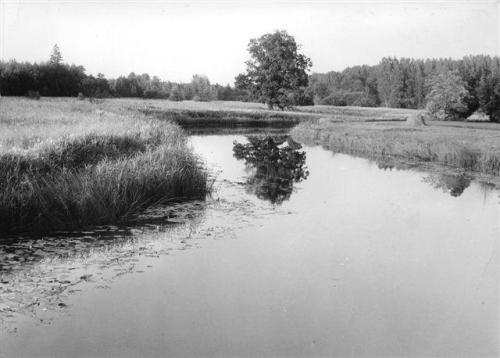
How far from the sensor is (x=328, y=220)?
40.3ft

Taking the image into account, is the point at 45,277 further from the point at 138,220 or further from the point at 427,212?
the point at 427,212

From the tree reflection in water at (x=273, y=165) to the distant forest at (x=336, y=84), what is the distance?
80.5ft

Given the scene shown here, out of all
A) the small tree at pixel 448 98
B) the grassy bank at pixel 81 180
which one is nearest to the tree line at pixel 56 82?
the small tree at pixel 448 98

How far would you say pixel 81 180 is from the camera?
1105 cm

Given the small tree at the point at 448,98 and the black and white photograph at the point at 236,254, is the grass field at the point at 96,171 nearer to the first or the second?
the black and white photograph at the point at 236,254

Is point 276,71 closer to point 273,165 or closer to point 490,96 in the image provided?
point 490,96

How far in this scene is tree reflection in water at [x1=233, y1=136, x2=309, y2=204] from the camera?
1627cm

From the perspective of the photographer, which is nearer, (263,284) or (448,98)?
(263,284)

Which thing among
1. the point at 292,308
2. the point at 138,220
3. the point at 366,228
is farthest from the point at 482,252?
the point at 138,220

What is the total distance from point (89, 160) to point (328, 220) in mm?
6652

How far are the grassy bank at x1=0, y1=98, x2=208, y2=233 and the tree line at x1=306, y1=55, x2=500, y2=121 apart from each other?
3729cm

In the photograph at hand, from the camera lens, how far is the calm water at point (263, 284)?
6.10 meters

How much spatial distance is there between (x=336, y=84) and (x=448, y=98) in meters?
78.3

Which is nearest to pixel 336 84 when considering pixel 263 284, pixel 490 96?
pixel 490 96
